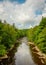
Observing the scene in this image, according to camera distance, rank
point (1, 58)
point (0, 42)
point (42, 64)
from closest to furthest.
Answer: point (42, 64) → point (1, 58) → point (0, 42)

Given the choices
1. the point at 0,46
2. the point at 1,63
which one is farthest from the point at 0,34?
the point at 1,63

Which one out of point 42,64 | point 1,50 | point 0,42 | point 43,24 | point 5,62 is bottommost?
point 42,64

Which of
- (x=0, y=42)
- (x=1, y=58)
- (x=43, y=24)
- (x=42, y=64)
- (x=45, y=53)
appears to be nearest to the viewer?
(x=42, y=64)

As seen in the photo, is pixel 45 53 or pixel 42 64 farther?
pixel 45 53

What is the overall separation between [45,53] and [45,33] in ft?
41.0

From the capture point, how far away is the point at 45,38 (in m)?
78.3

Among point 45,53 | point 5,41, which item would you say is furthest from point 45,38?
point 5,41

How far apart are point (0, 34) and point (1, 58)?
16.2 m

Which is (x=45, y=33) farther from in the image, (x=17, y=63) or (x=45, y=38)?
(x=17, y=63)

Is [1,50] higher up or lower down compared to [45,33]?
lower down

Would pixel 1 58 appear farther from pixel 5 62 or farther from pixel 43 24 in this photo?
pixel 43 24

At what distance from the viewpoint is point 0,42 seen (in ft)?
246

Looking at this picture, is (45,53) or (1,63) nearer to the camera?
(1,63)

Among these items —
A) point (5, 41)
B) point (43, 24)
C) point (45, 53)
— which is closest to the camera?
point (45, 53)
